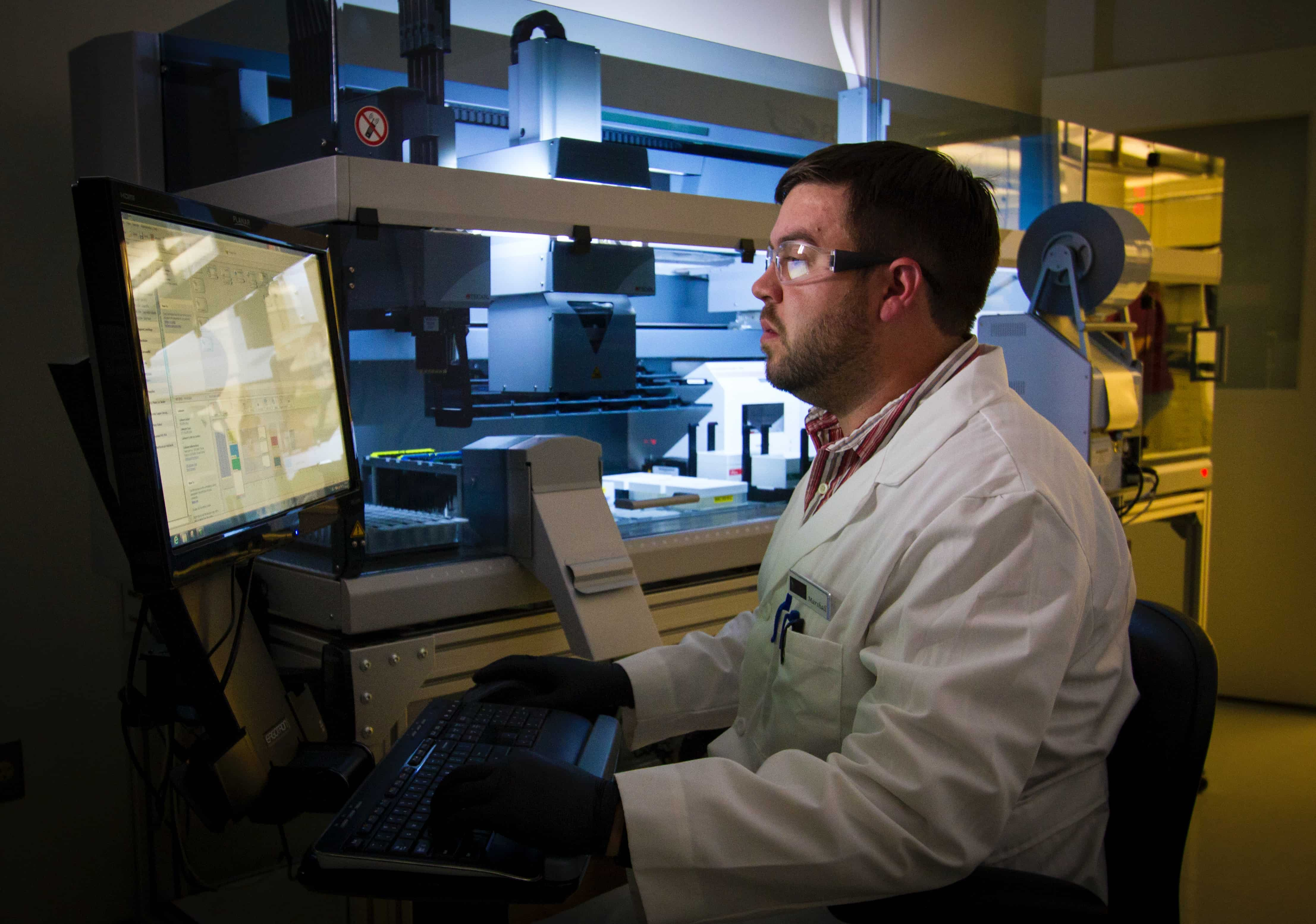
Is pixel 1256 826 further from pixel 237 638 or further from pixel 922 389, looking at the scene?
pixel 237 638

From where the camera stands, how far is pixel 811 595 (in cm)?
132

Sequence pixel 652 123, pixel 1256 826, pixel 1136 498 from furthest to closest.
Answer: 1. pixel 1136 498
2. pixel 1256 826
3. pixel 652 123

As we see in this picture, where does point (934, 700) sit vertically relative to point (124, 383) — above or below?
below

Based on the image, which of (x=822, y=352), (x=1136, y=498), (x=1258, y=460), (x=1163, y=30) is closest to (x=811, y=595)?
(x=822, y=352)

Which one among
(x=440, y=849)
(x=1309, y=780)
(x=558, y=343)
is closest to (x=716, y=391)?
(x=558, y=343)

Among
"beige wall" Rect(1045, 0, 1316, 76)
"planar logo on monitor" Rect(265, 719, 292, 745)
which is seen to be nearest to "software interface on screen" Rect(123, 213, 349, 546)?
"planar logo on monitor" Rect(265, 719, 292, 745)

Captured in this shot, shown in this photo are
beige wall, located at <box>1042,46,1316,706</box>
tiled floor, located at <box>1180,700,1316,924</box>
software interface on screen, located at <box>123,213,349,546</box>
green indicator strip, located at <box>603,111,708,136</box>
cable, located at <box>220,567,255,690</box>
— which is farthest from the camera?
beige wall, located at <box>1042,46,1316,706</box>

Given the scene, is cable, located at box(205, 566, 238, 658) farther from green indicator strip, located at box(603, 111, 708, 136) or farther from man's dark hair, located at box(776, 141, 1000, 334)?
green indicator strip, located at box(603, 111, 708, 136)

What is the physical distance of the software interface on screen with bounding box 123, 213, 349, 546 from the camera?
1.08 meters

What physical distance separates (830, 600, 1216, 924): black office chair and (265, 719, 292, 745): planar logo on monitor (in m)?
0.73

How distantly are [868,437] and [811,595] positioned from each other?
0.86 ft

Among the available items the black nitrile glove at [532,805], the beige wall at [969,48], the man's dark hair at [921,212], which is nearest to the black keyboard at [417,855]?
the black nitrile glove at [532,805]

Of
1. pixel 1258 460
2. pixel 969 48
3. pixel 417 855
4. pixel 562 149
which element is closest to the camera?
Answer: pixel 417 855

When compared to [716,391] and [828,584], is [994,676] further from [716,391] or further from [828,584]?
[716,391]
